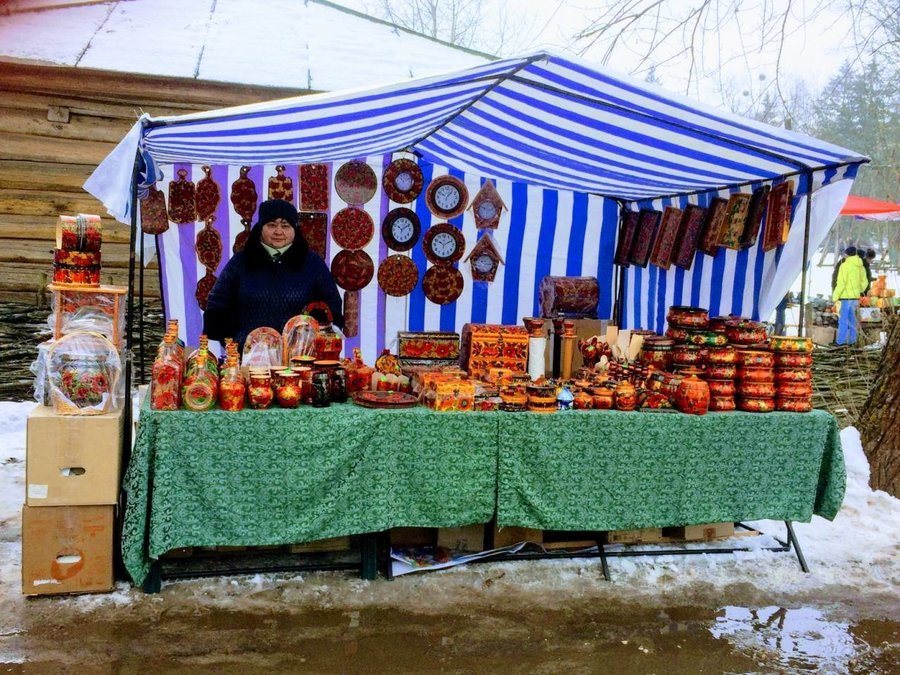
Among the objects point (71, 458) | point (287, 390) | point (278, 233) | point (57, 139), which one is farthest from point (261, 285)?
point (57, 139)

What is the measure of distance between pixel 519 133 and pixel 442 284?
166 centimetres

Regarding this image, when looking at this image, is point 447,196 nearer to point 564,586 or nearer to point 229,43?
point 564,586

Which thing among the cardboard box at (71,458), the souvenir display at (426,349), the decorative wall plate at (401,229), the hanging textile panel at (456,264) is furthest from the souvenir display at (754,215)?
the cardboard box at (71,458)

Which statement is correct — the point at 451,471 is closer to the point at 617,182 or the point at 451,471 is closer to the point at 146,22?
the point at 617,182

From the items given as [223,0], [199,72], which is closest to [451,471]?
[199,72]

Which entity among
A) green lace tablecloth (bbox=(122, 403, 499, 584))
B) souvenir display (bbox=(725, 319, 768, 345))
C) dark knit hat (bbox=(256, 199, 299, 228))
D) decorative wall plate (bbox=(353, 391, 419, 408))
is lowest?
green lace tablecloth (bbox=(122, 403, 499, 584))

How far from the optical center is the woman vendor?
4.08 metres

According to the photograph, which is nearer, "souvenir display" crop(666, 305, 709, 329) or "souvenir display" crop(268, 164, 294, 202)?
"souvenir display" crop(666, 305, 709, 329)

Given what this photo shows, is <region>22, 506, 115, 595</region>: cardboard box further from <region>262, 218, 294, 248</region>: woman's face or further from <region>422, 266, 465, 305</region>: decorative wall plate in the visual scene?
<region>422, 266, 465, 305</region>: decorative wall plate

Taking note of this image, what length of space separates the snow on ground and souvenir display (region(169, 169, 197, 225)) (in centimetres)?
209

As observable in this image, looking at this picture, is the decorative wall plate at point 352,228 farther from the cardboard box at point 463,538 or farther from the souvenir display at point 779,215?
the souvenir display at point 779,215

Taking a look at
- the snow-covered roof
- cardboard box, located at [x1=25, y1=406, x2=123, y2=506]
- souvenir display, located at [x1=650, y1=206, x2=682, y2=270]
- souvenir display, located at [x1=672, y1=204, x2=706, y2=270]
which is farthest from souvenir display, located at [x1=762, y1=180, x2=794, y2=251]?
cardboard box, located at [x1=25, y1=406, x2=123, y2=506]

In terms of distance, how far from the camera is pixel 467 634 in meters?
2.92

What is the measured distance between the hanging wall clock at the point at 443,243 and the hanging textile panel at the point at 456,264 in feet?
0.13
